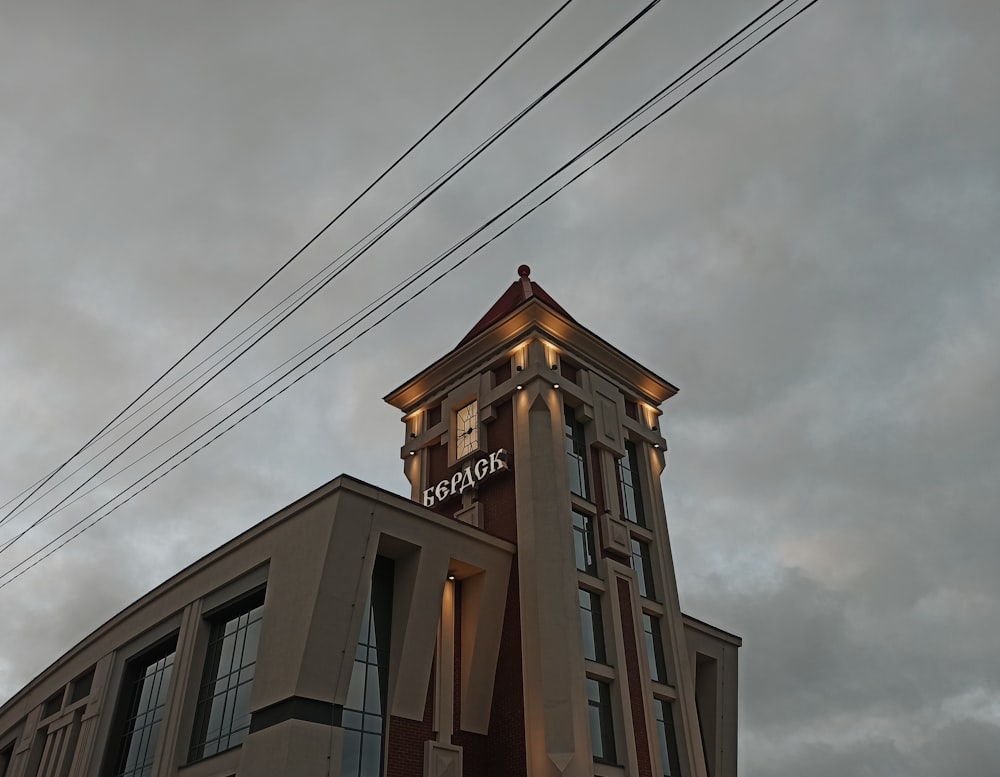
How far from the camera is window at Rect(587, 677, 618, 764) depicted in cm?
2789

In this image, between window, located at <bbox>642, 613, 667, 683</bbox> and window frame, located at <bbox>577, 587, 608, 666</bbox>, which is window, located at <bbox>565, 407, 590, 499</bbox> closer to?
window frame, located at <bbox>577, 587, 608, 666</bbox>

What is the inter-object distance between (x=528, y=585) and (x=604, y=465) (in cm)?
713

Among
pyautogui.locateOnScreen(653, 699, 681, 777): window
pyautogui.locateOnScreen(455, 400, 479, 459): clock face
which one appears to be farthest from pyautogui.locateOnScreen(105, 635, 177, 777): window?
pyautogui.locateOnScreen(653, 699, 681, 777): window

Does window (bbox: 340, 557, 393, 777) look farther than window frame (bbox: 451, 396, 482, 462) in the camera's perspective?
No

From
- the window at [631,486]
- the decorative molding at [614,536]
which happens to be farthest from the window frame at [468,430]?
the window at [631,486]

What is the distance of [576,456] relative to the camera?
3444cm

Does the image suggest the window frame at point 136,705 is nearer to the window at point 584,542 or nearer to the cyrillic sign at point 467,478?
the cyrillic sign at point 467,478

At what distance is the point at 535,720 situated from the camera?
2714 cm

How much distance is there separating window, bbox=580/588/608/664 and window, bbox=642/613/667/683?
230 centimetres

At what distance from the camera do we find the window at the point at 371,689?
969 inches

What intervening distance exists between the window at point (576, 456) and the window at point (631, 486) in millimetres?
2090

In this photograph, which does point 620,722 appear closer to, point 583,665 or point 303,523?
point 583,665

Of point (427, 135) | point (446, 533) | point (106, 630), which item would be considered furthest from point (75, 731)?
point (427, 135)

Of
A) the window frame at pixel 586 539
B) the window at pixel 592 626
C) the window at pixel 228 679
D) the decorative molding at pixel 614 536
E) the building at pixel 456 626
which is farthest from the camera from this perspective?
the decorative molding at pixel 614 536
